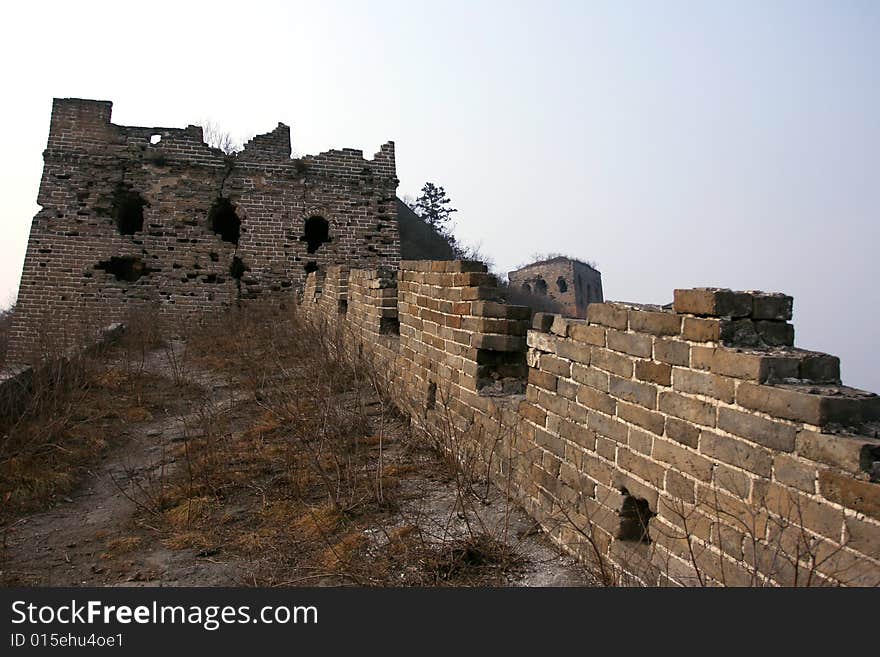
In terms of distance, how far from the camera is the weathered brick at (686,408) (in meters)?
2.24

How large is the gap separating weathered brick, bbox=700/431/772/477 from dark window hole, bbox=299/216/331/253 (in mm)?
12990

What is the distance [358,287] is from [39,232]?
933 cm

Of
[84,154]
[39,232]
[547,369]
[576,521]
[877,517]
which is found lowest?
[576,521]

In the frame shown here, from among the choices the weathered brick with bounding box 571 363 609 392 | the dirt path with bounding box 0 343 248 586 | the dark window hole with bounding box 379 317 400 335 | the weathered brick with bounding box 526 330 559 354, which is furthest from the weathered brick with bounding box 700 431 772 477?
the dark window hole with bounding box 379 317 400 335

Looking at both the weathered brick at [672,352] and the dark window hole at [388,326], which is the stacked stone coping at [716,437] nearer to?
the weathered brick at [672,352]

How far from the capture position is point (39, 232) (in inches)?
503

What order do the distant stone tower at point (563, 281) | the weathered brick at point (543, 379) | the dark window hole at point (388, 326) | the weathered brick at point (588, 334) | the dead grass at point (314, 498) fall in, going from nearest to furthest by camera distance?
the dead grass at point (314, 498) → the weathered brick at point (588, 334) → the weathered brick at point (543, 379) → the dark window hole at point (388, 326) → the distant stone tower at point (563, 281)

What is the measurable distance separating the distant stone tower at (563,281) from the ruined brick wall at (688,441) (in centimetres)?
3000

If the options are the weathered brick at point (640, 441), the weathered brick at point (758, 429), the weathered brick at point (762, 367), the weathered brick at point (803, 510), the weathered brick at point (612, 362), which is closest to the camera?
the weathered brick at point (803, 510)

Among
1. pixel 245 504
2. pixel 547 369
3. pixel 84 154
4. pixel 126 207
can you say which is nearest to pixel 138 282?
pixel 126 207

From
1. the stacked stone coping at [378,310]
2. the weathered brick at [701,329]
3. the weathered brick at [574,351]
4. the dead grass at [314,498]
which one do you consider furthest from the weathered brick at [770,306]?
the stacked stone coping at [378,310]

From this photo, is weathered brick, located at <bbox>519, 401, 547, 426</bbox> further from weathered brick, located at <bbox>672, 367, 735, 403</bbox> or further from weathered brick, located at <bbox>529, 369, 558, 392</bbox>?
weathered brick, located at <bbox>672, 367, 735, 403</bbox>

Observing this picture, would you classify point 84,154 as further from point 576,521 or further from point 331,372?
point 576,521

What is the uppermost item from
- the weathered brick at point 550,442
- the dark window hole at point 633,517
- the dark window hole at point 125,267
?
the dark window hole at point 125,267
